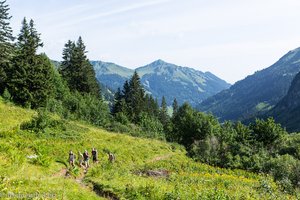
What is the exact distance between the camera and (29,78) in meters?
57.6

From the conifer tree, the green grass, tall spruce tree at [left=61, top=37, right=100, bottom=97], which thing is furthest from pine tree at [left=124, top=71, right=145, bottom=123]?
the green grass

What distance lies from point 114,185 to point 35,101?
133ft

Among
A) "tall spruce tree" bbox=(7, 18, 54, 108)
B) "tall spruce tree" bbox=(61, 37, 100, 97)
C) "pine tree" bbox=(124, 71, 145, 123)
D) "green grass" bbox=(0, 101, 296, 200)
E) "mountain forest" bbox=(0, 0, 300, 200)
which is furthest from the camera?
"pine tree" bbox=(124, 71, 145, 123)

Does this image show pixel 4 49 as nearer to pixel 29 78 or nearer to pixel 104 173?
pixel 29 78

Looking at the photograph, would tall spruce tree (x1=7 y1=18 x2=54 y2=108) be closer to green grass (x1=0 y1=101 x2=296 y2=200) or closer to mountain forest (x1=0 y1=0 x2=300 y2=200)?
mountain forest (x1=0 y1=0 x2=300 y2=200)

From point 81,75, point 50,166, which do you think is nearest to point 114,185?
point 50,166

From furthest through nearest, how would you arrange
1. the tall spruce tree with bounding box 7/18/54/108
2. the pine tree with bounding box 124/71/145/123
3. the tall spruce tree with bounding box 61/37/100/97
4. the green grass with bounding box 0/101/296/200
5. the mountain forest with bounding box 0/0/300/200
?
the pine tree with bounding box 124/71/145/123, the tall spruce tree with bounding box 61/37/100/97, the tall spruce tree with bounding box 7/18/54/108, the mountain forest with bounding box 0/0/300/200, the green grass with bounding box 0/101/296/200

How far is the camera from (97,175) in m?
26.0

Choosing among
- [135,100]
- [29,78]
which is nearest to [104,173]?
[29,78]

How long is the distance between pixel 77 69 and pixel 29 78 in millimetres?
27983

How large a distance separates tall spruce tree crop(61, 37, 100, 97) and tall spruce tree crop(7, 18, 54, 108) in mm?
22575

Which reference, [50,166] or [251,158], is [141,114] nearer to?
[251,158]

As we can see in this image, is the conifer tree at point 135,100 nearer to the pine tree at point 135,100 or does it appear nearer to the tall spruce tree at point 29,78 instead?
the pine tree at point 135,100

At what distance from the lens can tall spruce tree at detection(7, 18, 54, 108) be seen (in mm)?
56844
